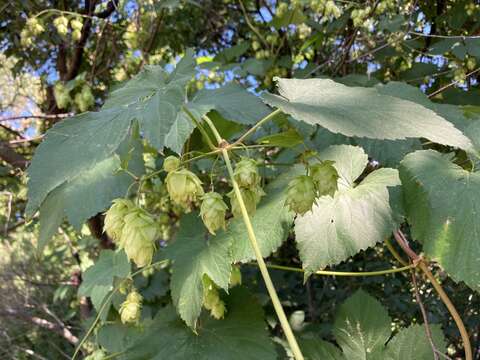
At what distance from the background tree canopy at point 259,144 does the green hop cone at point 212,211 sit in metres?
0.13

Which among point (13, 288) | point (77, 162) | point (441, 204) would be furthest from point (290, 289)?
point (13, 288)

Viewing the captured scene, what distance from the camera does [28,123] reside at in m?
3.45

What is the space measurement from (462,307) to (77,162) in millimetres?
2099

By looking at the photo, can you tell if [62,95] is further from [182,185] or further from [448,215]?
[448,215]

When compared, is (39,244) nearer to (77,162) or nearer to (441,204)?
(77,162)

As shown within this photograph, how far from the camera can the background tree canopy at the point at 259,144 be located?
0.81m

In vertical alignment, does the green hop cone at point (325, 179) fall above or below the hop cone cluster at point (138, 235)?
above

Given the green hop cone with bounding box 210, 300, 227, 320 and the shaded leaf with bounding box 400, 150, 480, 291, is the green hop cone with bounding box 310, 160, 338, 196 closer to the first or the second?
the shaded leaf with bounding box 400, 150, 480, 291

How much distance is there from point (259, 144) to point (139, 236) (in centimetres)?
31

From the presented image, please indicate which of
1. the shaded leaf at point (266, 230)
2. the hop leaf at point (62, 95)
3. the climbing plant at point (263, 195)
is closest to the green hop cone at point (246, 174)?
the climbing plant at point (263, 195)

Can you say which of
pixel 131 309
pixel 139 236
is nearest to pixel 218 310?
pixel 131 309

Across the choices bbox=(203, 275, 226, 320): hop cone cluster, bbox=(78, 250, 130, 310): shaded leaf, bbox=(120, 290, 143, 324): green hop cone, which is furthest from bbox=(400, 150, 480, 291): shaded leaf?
bbox=(78, 250, 130, 310): shaded leaf

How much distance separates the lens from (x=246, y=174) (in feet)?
2.58

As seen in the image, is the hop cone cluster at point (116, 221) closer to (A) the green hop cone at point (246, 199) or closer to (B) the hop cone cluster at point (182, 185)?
(B) the hop cone cluster at point (182, 185)
